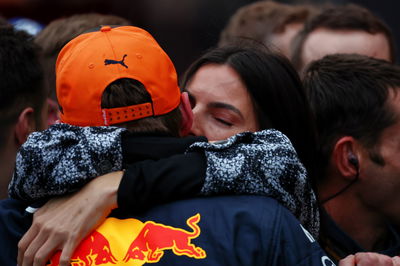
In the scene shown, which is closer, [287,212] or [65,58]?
[287,212]

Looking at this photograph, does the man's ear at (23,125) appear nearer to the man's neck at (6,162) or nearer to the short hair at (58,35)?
the man's neck at (6,162)

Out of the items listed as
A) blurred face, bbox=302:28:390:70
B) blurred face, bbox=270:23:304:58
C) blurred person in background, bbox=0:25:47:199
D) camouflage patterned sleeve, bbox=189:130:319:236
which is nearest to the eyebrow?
camouflage patterned sleeve, bbox=189:130:319:236

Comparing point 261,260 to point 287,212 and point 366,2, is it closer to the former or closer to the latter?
point 287,212

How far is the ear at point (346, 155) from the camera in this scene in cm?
266

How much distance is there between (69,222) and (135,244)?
0.67ft

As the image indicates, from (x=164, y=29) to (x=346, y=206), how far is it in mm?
5699

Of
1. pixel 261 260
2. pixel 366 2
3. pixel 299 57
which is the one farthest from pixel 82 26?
pixel 366 2

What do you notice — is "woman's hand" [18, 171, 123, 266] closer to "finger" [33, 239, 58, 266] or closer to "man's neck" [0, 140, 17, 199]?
"finger" [33, 239, 58, 266]

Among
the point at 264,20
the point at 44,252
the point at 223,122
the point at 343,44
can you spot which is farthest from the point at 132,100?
the point at 264,20

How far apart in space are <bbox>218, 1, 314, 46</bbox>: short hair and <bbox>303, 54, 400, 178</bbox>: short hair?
7.10 feet

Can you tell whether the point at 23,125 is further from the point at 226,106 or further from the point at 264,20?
the point at 264,20

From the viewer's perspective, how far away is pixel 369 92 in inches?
107

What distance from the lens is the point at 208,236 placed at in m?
1.81

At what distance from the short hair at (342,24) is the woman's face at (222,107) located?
1731 mm
